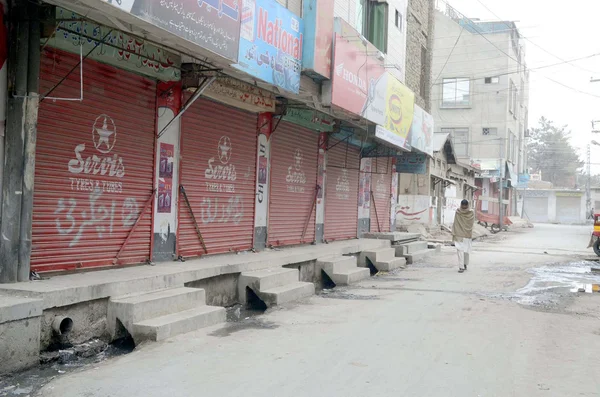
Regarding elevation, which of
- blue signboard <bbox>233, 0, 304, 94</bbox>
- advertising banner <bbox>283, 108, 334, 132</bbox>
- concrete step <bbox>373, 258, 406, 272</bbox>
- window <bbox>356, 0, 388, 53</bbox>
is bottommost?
concrete step <bbox>373, 258, 406, 272</bbox>

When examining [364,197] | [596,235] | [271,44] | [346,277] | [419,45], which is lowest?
[346,277]

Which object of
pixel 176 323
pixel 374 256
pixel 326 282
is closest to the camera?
pixel 176 323

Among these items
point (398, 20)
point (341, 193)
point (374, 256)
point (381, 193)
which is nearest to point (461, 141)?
point (381, 193)

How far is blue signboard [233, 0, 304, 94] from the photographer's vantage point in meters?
8.31

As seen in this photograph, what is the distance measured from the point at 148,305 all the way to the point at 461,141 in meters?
41.5

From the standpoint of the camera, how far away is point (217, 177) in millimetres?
9953

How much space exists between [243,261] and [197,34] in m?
A: 4.13

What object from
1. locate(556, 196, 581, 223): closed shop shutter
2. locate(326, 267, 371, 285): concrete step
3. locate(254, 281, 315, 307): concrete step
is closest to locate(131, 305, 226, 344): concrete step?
locate(254, 281, 315, 307): concrete step

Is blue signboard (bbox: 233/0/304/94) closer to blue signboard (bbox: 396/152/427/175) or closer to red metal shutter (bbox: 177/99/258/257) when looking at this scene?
red metal shutter (bbox: 177/99/258/257)

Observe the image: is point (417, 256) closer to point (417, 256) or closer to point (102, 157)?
point (417, 256)

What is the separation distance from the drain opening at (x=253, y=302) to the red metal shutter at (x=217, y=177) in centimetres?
129

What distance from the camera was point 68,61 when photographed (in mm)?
6770

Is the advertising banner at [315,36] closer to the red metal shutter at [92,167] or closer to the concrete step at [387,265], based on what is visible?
the red metal shutter at [92,167]

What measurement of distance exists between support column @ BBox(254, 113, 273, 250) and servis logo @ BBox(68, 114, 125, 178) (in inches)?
152
